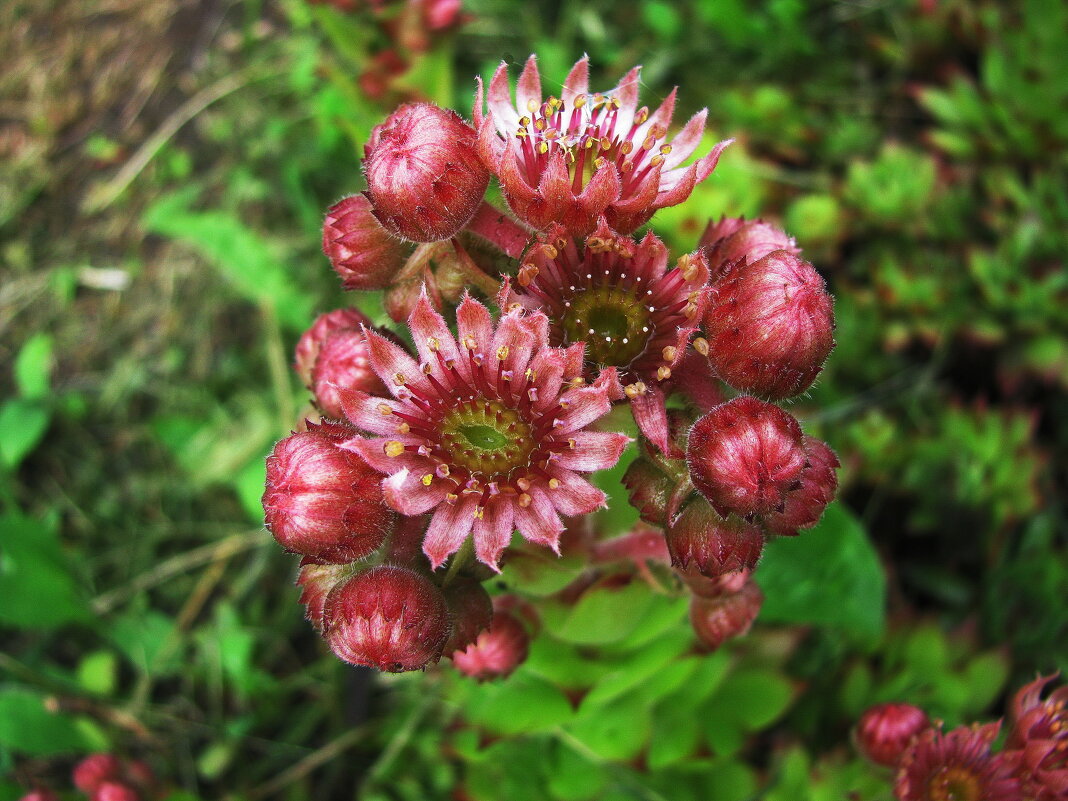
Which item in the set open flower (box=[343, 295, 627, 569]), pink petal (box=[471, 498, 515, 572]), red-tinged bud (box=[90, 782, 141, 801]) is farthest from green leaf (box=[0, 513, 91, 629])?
pink petal (box=[471, 498, 515, 572])

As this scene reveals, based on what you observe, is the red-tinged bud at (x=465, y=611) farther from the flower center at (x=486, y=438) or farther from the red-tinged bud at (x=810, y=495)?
the red-tinged bud at (x=810, y=495)

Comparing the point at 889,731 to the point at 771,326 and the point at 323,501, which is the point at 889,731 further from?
the point at 323,501

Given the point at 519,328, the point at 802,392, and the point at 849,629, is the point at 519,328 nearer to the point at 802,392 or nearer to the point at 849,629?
the point at 802,392

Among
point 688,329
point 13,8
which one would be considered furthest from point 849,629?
point 13,8

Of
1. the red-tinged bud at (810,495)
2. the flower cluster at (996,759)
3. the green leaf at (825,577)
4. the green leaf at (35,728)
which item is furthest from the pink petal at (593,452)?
the green leaf at (35,728)

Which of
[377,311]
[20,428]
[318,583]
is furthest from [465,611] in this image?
[20,428]

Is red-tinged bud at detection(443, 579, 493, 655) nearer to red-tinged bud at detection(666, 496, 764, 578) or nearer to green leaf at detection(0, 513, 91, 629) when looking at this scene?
red-tinged bud at detection(666, 496, 764, 578)
